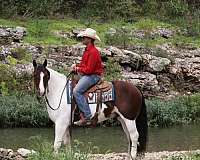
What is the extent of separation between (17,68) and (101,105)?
9.99 metres

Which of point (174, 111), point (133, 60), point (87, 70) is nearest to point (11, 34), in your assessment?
point (133, 60)

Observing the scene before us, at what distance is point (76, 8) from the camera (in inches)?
1106

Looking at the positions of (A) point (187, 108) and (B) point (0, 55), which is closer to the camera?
(A) point (187, 108)

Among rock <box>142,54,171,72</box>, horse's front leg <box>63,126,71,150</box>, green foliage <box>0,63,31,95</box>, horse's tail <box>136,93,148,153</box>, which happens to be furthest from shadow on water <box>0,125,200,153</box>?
rock <box>142,54,171,72</box>

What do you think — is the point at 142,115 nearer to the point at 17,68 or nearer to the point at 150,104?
the point at 150,104

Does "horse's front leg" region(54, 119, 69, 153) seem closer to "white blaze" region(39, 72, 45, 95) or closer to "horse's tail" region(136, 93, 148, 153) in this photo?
"white blaze" region(39, 72, 45, 95)

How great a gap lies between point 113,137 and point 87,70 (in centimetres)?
539

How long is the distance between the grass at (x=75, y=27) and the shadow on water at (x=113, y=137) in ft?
22.1

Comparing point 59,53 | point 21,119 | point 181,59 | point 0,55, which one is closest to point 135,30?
point 181,59

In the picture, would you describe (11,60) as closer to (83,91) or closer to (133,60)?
(133,60)

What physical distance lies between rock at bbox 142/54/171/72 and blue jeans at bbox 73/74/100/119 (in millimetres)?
11770

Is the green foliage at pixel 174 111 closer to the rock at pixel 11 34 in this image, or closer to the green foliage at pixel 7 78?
the green foliage at pixel 7 78

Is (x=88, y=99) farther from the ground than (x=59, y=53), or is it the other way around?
(x=88, y=99)

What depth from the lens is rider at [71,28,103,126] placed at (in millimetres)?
10375
